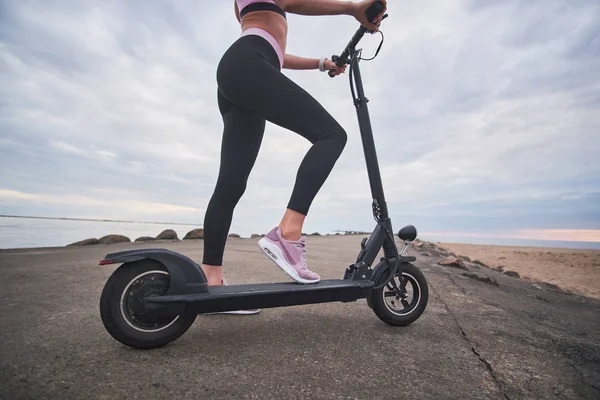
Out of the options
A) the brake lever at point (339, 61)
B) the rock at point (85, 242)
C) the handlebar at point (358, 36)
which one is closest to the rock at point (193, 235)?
the rock at point (85, 242)

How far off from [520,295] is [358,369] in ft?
9.35

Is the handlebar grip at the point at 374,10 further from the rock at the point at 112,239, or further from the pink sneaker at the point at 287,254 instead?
the rock at the point at 112,239

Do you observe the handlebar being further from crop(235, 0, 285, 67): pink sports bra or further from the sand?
the sand

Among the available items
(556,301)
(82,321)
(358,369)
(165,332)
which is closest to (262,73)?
(165,332)

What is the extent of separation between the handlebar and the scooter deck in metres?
1.46

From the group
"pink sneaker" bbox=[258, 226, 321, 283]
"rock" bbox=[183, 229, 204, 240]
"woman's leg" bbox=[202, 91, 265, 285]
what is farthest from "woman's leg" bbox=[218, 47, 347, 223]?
"rock" bbox=[183, 229, 204, 240]

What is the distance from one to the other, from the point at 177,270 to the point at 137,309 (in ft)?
0.70

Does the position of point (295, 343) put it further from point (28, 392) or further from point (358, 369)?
point (28, 392)

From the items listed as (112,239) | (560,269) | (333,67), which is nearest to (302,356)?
(333,67)

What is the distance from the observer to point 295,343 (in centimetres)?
138

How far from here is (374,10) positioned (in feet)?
5.08

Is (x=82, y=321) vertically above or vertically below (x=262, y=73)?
below

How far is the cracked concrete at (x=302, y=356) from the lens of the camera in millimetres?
986

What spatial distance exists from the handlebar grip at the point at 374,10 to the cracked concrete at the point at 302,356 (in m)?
1.70
